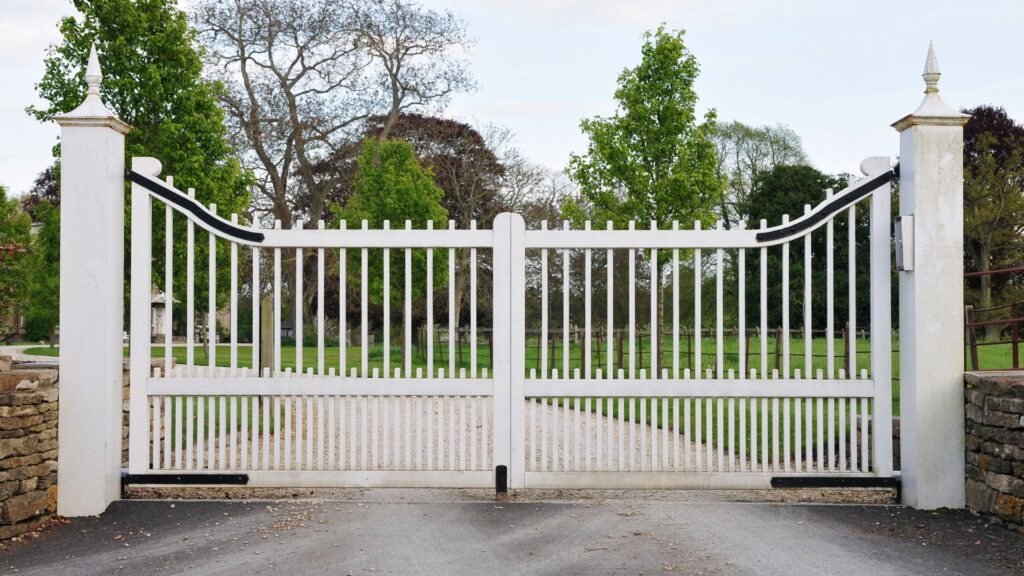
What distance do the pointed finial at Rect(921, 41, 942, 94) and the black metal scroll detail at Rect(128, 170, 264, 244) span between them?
16.4ft

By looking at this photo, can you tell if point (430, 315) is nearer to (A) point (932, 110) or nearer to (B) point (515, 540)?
(B) point (515, 540)

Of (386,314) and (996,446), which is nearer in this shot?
(996,446)

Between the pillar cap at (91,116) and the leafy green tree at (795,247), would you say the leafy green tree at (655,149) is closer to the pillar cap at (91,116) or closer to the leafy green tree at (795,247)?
the pillar cap at (91,116)

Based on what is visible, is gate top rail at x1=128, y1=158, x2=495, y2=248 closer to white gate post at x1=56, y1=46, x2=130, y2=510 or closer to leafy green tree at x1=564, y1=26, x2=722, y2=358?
white gate post at x1=56, y1=46, x2=130, y2=510

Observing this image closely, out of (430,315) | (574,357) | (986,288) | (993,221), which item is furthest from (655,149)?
(993,221)

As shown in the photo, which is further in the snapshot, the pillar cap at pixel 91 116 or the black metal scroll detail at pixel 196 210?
the black metal scroll detail at pixel 196 210

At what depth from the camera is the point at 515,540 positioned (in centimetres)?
500

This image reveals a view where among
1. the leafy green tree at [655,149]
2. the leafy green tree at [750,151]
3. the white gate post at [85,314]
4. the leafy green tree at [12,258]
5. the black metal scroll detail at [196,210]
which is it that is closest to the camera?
the white gate post at [85,314]

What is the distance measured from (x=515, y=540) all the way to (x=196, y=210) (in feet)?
11.0

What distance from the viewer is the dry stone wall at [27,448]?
16.9 ft

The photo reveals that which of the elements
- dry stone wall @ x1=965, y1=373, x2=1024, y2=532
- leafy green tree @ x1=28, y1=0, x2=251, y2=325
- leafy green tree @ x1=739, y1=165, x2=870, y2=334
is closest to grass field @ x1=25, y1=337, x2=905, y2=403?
leafy green tree @ x1=739, y1=165, x2=870, y2=334

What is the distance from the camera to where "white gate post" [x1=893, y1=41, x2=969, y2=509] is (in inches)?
227

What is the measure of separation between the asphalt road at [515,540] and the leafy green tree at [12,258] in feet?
61.9

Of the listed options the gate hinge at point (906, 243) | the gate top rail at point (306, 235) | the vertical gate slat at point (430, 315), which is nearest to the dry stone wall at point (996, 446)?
the gate hinge at point (906, 243)
